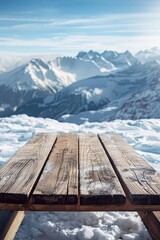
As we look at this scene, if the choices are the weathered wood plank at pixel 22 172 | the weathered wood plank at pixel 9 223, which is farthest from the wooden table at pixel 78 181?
the weathered wood plank at pixel 9 223

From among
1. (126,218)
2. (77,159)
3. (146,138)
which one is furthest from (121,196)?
(146,138)

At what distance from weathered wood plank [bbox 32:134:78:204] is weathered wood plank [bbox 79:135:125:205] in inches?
2.4

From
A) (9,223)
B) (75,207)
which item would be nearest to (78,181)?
(75,207)

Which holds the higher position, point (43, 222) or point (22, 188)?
point (22, 188)

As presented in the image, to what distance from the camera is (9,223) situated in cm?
321

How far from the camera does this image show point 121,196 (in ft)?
7.54

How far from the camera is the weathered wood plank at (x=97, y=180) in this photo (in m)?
2.30

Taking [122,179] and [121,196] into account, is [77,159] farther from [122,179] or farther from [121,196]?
[121,196]

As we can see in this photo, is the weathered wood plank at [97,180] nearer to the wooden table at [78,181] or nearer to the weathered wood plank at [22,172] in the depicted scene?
the wooden table at [78,181]

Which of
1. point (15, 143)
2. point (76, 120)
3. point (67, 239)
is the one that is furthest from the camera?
point (76, 120)

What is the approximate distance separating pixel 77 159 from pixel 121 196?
1053 mm

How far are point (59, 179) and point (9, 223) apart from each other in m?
0.91

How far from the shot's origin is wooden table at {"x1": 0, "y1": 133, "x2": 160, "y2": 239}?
2.30m

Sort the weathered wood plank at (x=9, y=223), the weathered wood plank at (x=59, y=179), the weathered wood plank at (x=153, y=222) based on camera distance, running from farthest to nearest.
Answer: the weathered wood plank at (x=9, y=223) → the weathered wood plank at (x=153, y=222) → the weathered wood plank at (x=59, y=179)
